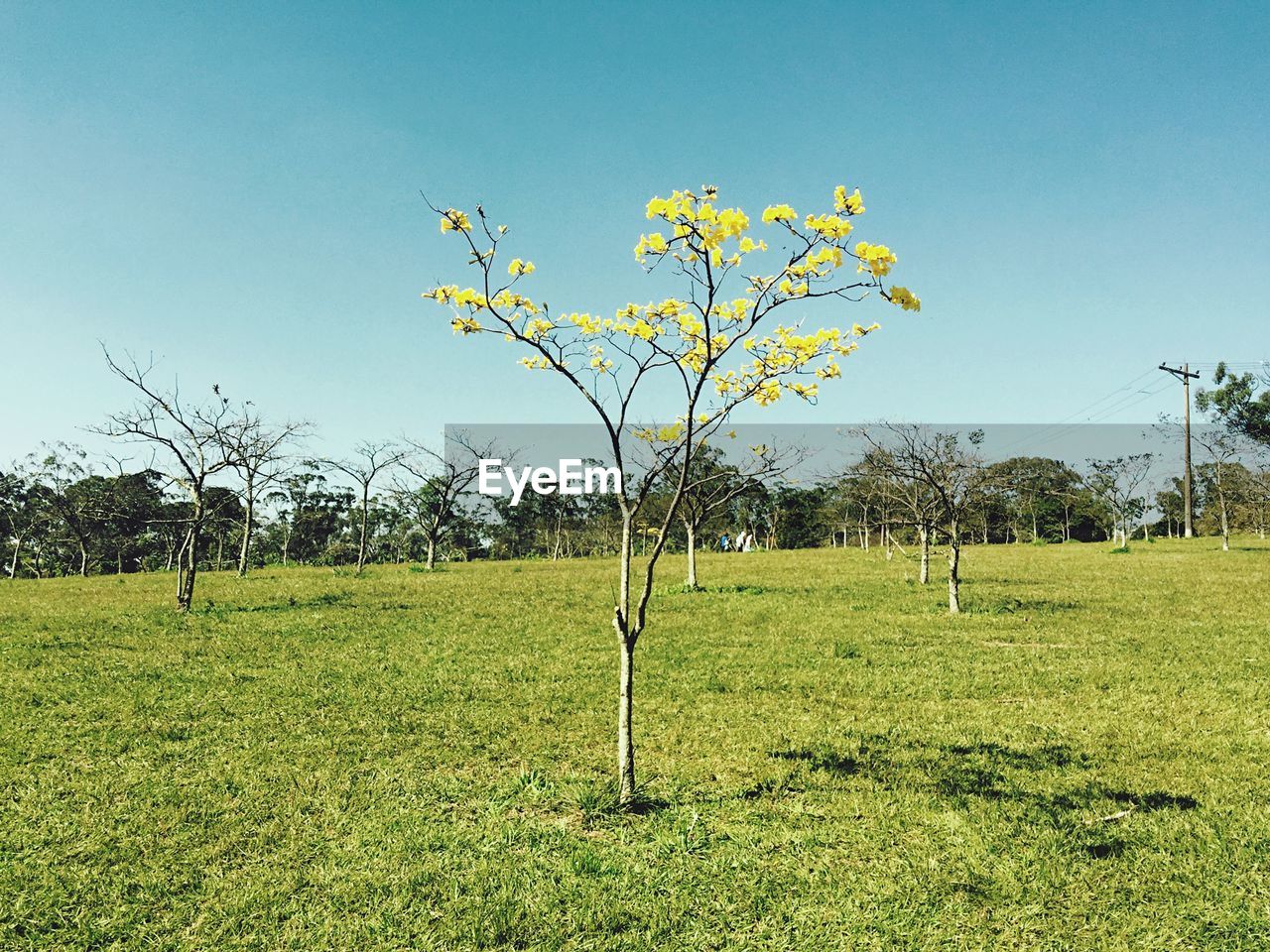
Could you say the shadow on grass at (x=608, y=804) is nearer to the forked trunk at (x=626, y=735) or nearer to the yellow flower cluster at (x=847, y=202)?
the forked trunk at (x=626, y=735)

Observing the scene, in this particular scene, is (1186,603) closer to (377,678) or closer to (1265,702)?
(1265,702)

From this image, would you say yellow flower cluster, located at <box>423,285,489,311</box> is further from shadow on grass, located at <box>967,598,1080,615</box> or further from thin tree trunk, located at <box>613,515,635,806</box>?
shadow on grass, located at <box>967,598,1080,615</box>

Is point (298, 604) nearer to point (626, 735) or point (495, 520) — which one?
point (626, 735)

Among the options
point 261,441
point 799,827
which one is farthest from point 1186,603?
point 261,441

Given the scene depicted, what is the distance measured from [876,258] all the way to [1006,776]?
4.42m

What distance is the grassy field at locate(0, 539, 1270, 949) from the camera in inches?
159

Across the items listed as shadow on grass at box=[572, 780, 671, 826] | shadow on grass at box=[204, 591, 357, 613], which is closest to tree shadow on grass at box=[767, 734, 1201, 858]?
shadow on grass at box=[572, 780, 671, 826]

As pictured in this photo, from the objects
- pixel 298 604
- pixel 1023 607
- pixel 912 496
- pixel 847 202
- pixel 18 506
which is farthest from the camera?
pixel 18 506

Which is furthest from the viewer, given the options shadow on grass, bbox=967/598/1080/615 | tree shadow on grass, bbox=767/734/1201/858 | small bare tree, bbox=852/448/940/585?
small bare tree, bbox=852/448/940/585

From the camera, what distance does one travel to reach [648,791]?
5738mm

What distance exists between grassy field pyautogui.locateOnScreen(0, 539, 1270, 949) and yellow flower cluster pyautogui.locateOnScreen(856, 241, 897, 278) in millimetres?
3853

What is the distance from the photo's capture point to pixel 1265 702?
824 centimetres

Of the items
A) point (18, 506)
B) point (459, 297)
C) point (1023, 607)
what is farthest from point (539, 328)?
Answer: point (18, 506)

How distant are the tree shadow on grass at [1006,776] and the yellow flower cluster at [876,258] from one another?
4.02 meters
